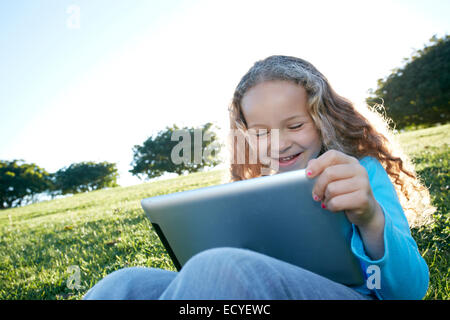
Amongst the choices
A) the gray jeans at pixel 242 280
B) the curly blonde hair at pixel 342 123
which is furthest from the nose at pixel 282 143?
the gray jeans at pixel 242 280

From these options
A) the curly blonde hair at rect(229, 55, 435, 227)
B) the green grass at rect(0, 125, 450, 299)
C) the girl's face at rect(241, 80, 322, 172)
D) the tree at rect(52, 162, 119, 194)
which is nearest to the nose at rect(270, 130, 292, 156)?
the girl's face at rect(241, 80, 322, 172)

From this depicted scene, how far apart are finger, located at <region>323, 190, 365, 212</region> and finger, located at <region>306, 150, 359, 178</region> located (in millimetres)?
98

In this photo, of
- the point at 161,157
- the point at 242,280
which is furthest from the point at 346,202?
the point at 161,157

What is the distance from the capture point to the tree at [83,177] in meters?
40.0

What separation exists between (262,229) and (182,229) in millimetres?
316

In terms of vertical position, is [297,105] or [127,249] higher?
[297,105]

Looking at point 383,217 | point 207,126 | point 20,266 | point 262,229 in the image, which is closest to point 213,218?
point 262,229

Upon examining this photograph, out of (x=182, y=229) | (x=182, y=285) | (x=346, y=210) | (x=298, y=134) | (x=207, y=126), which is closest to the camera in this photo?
(x=182, y=285)

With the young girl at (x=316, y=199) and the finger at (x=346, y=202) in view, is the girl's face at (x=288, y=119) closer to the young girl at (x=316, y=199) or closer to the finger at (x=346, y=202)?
the young girl at (x=316, y=199)

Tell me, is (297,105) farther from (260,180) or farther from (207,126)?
(207,126)

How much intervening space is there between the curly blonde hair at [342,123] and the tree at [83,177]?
40345 mm

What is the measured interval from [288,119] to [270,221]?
34.0 inches

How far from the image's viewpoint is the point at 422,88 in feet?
93.5
